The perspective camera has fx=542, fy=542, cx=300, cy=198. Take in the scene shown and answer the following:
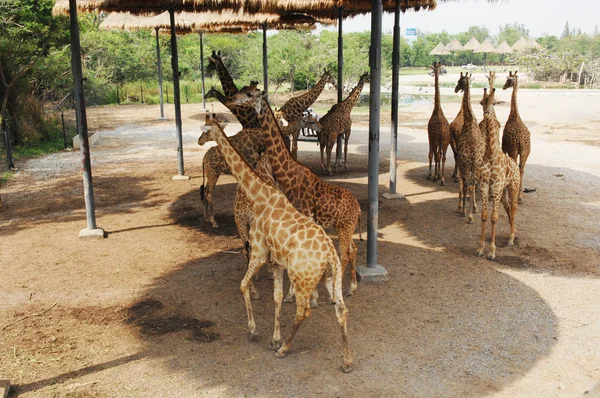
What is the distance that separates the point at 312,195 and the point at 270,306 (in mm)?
1296

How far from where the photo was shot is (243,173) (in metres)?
4.98

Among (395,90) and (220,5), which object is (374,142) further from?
(220,5)

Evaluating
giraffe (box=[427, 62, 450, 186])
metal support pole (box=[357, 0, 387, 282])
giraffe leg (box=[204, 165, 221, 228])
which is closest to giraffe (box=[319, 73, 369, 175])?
giraffe (box=[427, 62, 450, 186])

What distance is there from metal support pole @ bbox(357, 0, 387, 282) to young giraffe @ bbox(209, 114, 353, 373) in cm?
179

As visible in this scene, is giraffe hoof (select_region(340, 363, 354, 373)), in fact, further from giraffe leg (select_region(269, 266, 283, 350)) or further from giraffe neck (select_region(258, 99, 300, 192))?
giraffe neck (select_region(258, 99, 300, 192))

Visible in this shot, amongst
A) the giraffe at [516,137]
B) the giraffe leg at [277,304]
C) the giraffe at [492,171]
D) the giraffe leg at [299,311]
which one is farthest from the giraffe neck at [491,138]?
the giraffe leg at [299,311]

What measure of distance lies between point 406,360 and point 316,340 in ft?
2.81

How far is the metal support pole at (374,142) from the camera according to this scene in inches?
247

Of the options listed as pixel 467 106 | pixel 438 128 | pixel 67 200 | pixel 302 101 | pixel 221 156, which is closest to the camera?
pixel 221 156

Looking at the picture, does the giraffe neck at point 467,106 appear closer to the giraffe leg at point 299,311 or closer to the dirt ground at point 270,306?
the dirt ground at point 270,306

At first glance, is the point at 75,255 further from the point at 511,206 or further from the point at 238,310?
the point at 511,206

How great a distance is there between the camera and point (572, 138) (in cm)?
1677

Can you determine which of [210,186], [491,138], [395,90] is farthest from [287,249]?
[395,90]

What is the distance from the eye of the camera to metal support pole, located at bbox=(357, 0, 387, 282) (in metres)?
6.28
